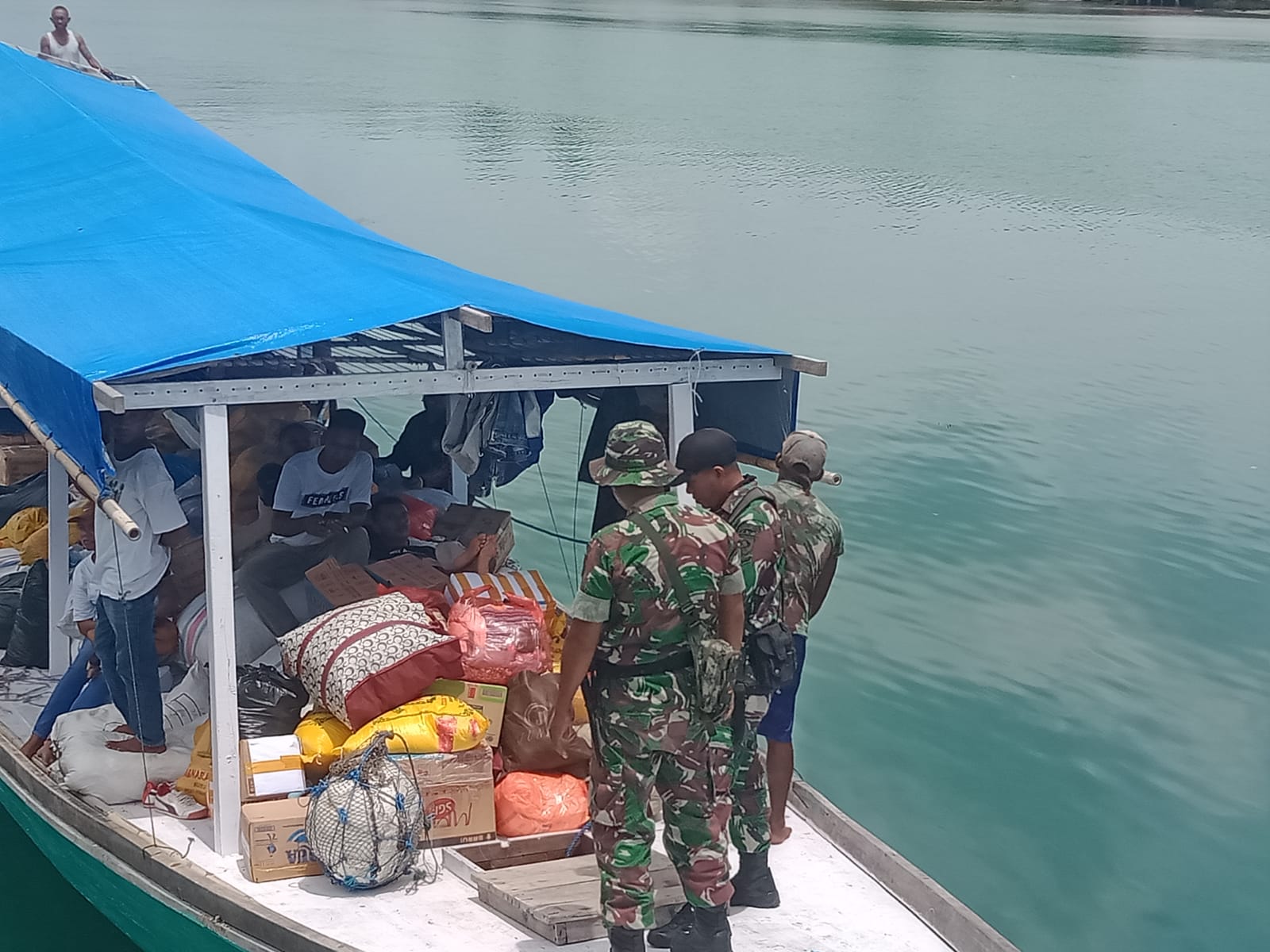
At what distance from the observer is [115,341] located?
5578mm

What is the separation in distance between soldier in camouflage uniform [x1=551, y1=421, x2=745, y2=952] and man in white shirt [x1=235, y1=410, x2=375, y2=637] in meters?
2.78

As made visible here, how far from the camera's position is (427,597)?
6758 mm

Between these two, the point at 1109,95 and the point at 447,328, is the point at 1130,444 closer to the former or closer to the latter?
the point at 447,328

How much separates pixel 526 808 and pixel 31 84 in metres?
7.53

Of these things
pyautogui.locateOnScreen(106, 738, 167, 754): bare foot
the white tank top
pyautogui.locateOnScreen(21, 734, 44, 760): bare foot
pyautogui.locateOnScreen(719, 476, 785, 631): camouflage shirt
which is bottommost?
pyautogui.locateOnScreen(21, 734, 44, 760): bare foot

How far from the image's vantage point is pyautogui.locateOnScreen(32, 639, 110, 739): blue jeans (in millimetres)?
6445

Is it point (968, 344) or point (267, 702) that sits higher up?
point (968, 344)

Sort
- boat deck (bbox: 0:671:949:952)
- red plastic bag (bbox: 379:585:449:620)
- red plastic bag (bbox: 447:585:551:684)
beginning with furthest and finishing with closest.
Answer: red plastic bag (bbox: 379:585:449:620), red plastic bag (bbox: 447:585:551:684), boat deck (bbox: 0:671:949:952)

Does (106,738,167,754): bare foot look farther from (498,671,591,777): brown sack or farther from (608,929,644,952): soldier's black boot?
(608,929,644,952): soldier's black boot

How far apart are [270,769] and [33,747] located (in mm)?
1843

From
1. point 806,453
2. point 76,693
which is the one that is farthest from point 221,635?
point 806,453

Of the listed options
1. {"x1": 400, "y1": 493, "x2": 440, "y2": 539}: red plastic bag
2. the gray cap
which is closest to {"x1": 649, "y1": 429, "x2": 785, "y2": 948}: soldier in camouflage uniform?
the gray cap

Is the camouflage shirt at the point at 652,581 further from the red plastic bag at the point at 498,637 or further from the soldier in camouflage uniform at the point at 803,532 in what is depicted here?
the red plastic bag at the point at 498,637

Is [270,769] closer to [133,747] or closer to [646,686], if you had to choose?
[133,747]
